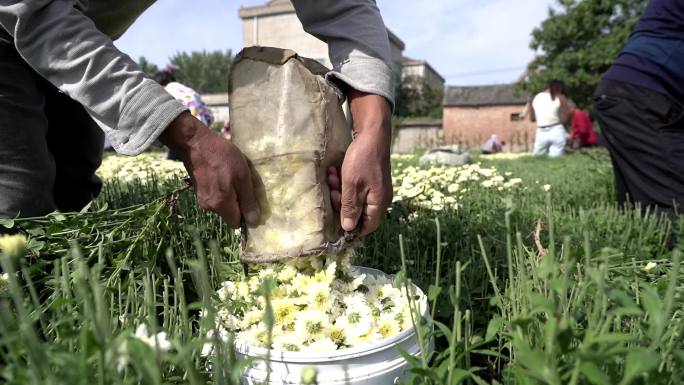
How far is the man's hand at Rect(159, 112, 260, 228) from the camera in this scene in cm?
127

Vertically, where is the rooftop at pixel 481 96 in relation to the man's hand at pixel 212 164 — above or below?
above

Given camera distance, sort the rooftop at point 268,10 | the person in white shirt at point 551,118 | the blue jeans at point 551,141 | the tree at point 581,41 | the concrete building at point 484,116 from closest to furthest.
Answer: the person in white shirt at point 551,118
the blue jeans at point 551,141
the tree at point 581,41
the rooftop at point 268,10
the concrete building at point 484,116

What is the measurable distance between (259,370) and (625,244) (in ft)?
6.31

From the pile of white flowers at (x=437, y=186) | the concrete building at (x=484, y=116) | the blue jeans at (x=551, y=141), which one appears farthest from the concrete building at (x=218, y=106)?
the pile of white flowers at (x=437, y=186)

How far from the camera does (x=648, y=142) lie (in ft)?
9.16

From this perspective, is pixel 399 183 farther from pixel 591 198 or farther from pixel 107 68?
pixel 107 68

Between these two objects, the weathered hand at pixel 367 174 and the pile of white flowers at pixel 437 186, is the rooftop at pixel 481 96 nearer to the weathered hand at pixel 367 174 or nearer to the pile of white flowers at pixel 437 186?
the pile of white flowers at pixel 437 186

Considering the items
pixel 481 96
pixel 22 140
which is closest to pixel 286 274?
pixel 22 140

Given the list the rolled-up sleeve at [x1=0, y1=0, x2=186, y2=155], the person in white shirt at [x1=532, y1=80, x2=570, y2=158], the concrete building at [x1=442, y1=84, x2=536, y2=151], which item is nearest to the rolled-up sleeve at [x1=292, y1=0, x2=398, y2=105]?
A: the rolled-up sleeve at [x1=0, y1=0, x2=186, y2=155]

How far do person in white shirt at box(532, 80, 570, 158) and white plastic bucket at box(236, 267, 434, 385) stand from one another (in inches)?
351

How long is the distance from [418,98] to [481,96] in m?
4.71

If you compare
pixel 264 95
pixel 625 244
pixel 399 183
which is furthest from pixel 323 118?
pixel 399 183

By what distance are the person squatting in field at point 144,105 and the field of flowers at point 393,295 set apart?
6.1 inches

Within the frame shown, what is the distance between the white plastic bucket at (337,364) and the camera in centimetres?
95
